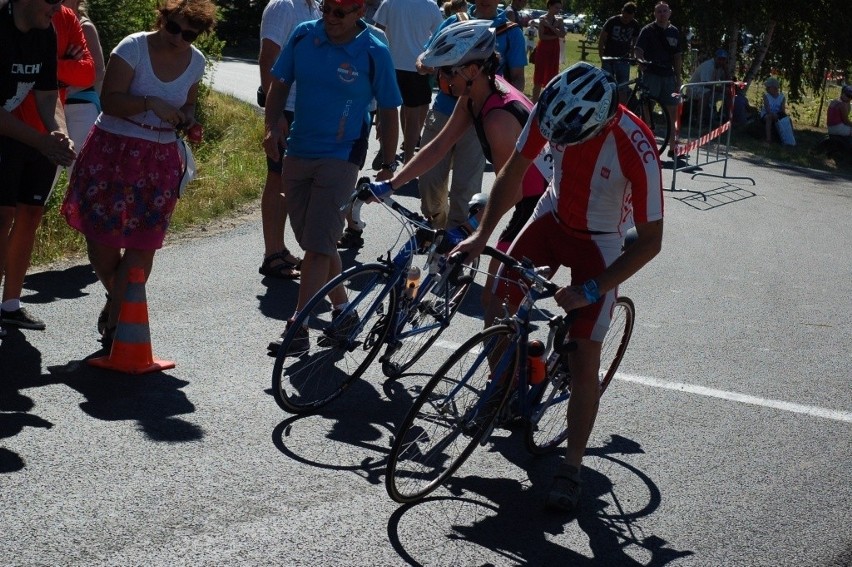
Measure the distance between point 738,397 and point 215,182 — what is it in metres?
6.40

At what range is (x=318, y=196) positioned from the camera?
710 centimetres

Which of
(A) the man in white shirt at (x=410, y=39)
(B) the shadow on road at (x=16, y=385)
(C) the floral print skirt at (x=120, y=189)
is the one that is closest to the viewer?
(B) the shadow on road at (x=16, y=385)

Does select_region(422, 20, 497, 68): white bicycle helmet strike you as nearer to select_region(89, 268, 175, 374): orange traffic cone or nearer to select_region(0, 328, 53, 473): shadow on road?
select_region(89, 268, 175, 374): orange traffic cone

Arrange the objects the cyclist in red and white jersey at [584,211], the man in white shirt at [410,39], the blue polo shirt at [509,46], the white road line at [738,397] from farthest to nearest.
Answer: the man in white shirt at [410,39]
the blue polo shirt at [509,46]
the white road line at [738,397]
the cyclist in red and white jersey at [584,211]

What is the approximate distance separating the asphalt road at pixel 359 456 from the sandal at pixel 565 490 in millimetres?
83

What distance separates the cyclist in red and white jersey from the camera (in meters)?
4.97

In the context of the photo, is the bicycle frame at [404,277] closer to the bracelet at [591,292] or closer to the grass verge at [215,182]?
the bracelet at [591,292]

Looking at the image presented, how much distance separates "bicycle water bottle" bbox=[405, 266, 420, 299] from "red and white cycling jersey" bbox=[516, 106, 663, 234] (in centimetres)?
84

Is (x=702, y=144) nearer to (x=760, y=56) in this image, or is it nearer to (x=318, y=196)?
(x=760, y=56)

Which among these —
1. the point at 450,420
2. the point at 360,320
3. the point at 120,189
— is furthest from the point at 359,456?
the point at 120,189

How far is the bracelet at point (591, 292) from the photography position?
4.86m

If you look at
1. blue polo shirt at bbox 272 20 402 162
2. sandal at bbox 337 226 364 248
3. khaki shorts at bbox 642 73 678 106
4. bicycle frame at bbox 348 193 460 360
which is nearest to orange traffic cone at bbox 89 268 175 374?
bicycle frame at bbox 348 193 460 360

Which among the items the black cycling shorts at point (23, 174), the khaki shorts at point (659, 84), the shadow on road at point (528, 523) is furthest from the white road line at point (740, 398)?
the khaki shorts at point (659, 84)

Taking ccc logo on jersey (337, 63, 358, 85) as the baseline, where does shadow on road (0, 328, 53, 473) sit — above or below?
below
